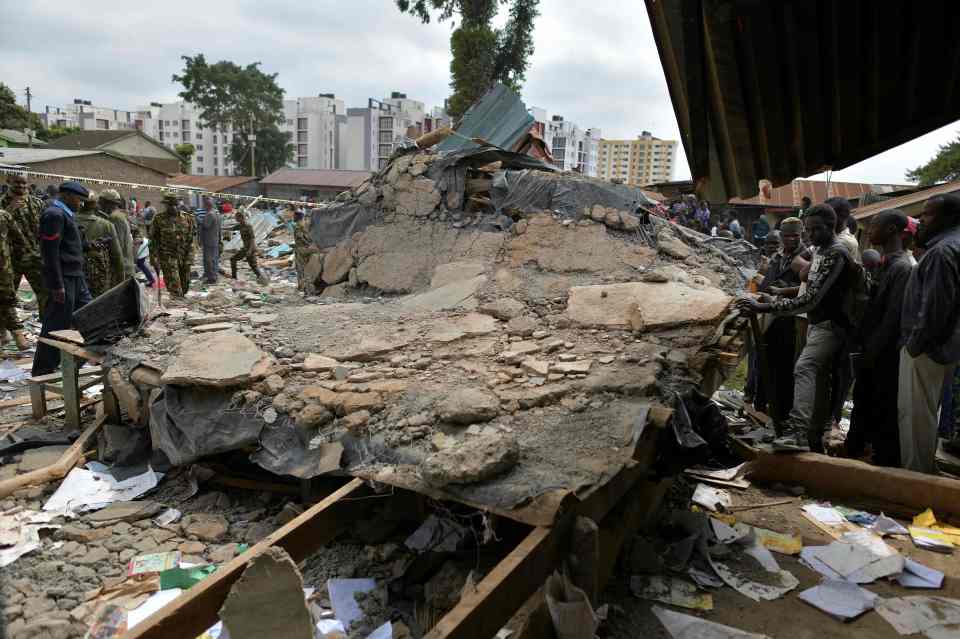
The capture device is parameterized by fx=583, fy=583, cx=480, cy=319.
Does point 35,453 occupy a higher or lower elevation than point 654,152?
lower

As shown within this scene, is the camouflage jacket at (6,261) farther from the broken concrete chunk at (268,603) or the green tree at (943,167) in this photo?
the green tree at (943,167)

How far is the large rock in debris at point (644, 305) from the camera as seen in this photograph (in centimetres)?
368

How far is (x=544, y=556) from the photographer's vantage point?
6.33 feet

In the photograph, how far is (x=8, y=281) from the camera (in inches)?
241

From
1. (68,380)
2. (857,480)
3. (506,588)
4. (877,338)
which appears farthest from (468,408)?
(68,380)

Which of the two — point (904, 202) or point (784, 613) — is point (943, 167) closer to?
point (904, 202)

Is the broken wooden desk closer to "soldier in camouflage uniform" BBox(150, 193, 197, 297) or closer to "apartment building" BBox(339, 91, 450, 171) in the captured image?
"soldier in camouflage uniform" BBox(150, 193, 197, 297)

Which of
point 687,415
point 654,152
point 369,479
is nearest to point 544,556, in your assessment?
Answer: point 369,479

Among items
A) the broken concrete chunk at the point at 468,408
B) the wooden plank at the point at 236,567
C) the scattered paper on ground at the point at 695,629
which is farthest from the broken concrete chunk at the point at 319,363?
the scattered paper on ground at the point at 695,629

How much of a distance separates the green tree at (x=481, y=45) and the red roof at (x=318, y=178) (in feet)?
39.7

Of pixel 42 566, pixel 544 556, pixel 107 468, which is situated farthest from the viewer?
pixel 107 468

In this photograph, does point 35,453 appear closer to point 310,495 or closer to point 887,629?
point 310,495

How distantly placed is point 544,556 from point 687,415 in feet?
3.84

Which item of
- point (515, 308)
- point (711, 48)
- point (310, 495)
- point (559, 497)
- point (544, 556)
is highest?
point (711, 48)
